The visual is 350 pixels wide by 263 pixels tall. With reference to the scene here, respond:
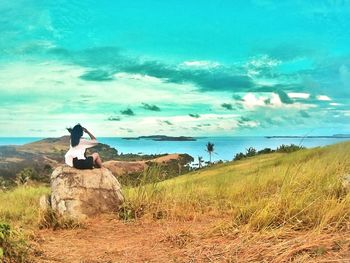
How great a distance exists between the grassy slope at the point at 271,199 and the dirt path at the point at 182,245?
0.43 m

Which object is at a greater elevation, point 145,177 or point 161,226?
point 145,177

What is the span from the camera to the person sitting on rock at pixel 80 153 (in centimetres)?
1116

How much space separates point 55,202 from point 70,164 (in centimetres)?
99

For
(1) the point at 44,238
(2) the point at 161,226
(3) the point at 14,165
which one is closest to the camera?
(1) the point at 44,238

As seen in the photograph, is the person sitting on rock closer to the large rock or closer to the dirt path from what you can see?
the large rock

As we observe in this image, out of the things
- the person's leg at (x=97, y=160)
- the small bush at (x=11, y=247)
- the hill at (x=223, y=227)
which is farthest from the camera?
the person's leg at (x=97, y=160)

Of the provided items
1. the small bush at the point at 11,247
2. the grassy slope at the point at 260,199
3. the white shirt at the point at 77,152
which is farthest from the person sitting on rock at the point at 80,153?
the small bush at the point at 11,247

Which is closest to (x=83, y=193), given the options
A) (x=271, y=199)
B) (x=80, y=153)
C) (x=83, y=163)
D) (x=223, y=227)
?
(x=83, y=163)

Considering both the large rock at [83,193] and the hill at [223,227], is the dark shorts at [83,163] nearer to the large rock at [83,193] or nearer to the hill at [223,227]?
the large rock at [83,193]

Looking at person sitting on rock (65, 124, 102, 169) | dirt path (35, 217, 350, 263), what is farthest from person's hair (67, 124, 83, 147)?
dirt path (35, 217, 350, 263)

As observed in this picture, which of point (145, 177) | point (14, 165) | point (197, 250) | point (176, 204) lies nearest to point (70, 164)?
point (145, 177)

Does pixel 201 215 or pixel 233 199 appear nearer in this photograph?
pixel 201 215

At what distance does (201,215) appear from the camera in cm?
1011

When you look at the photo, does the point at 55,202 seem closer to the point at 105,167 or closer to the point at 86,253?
the point at 105,167
